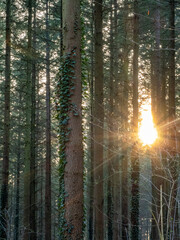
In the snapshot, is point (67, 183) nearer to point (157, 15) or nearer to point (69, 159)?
point (69, 159)

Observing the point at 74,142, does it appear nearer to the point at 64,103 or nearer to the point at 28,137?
the point at 64,103

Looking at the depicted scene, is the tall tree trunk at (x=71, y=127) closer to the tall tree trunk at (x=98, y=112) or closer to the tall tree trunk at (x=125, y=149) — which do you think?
the tall tree trunk at (x=98, y=112)

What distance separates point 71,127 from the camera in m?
5.77

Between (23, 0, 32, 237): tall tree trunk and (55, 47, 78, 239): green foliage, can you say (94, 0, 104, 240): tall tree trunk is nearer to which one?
(55, 47, 78, 239): green foliage

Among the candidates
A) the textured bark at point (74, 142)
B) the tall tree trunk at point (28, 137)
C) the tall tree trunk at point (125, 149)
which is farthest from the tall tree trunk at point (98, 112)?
the tall tree trunk at point (28, 137)

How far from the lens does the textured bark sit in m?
5.52

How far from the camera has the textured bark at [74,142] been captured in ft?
18.1

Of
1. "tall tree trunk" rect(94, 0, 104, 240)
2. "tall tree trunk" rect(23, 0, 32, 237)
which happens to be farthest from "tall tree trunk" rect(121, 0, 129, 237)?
"tall tree trunk" rect(23, 0, 32, 237)

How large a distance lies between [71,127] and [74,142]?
0.36m

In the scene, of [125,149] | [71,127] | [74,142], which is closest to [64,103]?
[71,127]

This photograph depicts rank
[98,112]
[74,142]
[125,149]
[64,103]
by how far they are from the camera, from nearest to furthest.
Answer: [74,142] → [64,103] → [98,112] → [125,149]

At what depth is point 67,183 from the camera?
5.64m

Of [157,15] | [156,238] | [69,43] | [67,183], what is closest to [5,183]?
[67,183]

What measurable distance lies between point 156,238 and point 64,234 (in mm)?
7543
